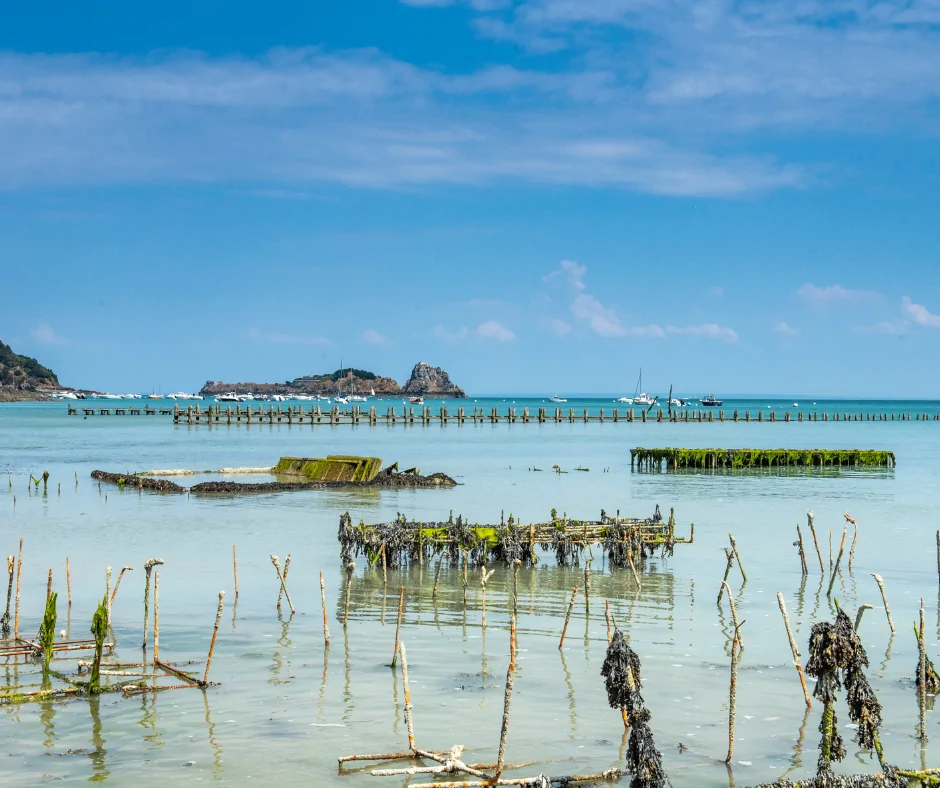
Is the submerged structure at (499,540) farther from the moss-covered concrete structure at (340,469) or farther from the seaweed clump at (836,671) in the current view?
the moss-covered concrete structure at (340,469)

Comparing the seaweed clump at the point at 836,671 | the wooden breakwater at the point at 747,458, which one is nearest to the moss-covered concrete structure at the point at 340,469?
the wooden breakwater at the point at 747,458

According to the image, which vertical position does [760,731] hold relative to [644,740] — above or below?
below

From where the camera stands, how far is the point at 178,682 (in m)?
14.4

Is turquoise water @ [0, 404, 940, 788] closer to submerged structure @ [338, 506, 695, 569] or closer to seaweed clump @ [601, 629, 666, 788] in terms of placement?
submerged structure @ [338, 506, 695, 569]

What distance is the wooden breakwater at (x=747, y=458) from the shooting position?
5391 centimetres

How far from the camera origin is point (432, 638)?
17203mm

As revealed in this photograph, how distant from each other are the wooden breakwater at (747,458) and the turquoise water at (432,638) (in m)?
13.2

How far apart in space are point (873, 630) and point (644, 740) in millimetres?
10108

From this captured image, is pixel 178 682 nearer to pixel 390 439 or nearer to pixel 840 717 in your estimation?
pixel 840 717

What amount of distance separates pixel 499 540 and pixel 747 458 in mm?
34232

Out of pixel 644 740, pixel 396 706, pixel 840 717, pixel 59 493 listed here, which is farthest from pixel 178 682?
pixel 59 493

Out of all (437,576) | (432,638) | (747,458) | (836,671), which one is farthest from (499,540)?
(747,458)

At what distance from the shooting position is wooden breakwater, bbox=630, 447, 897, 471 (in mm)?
53906

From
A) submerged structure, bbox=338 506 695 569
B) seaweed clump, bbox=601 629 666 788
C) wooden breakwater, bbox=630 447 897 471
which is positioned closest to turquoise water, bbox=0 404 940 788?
submerged structure, bbox=338 506 695 569
